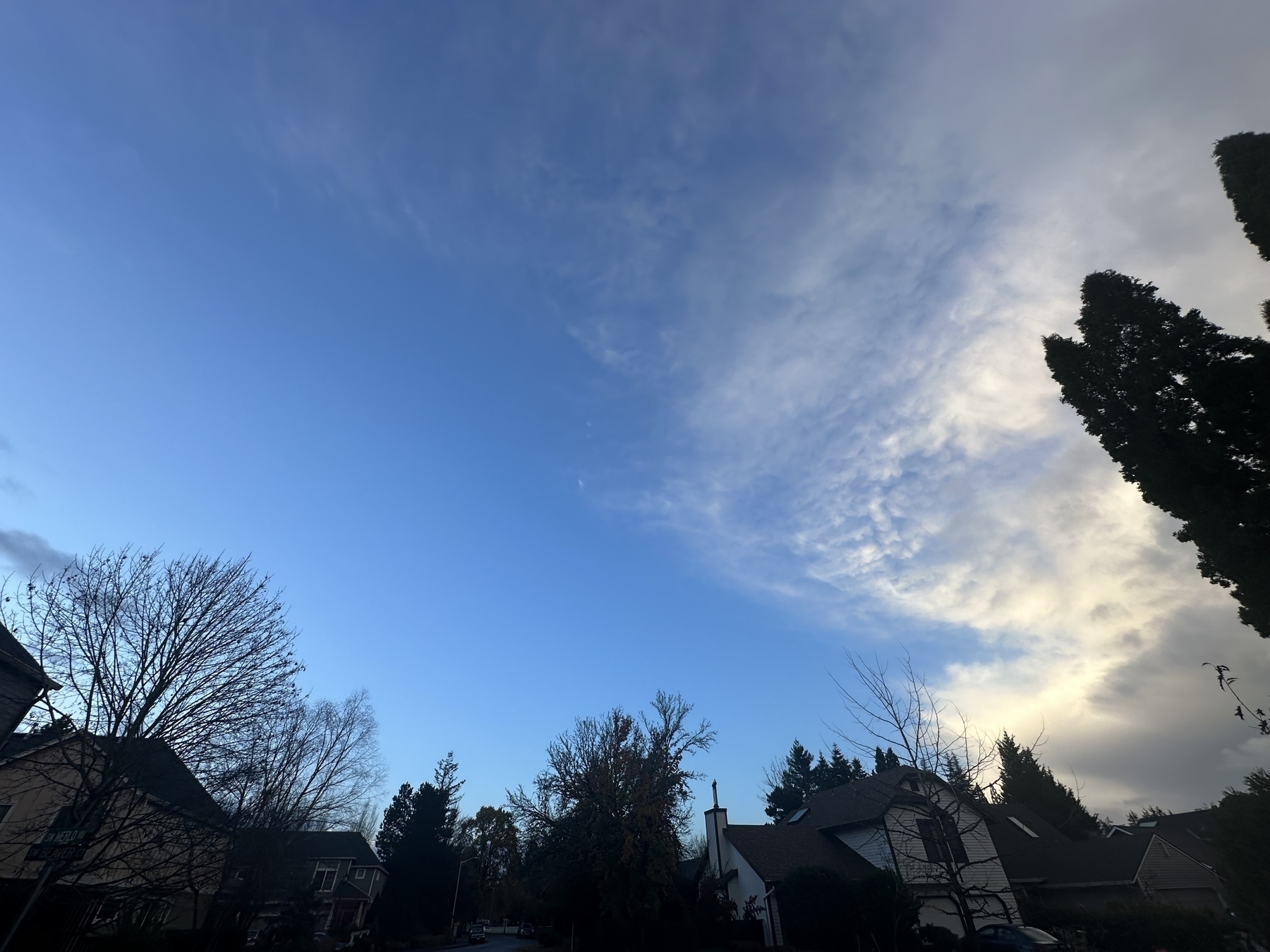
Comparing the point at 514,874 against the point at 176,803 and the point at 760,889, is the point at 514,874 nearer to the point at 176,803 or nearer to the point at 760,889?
the point at 760,889

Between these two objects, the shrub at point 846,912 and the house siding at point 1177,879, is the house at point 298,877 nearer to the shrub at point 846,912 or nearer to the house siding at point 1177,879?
the shrub at point 846,912

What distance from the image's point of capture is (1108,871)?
32688 millimetres

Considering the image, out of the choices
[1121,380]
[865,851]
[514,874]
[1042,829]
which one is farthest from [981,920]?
[1121,380]

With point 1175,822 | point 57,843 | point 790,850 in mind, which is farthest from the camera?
point 1175,822

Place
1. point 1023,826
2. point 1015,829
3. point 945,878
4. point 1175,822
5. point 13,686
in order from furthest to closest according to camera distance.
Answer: point 1175,822, point 1023,826, point 1015,829, point 945,878, point 13,686

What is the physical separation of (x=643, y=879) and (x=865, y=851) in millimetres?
12258

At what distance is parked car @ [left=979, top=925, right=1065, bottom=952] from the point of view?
22.2 m

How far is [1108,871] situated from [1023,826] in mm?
7573

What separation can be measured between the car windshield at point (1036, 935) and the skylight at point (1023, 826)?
62.0ft

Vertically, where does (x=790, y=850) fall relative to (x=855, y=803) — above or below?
below

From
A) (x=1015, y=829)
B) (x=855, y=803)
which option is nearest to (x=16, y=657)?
(x=855, y=803)

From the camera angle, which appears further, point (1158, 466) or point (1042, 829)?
point (1042, 829)

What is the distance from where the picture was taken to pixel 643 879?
31.2 metres

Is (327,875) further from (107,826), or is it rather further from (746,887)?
(107,826)
